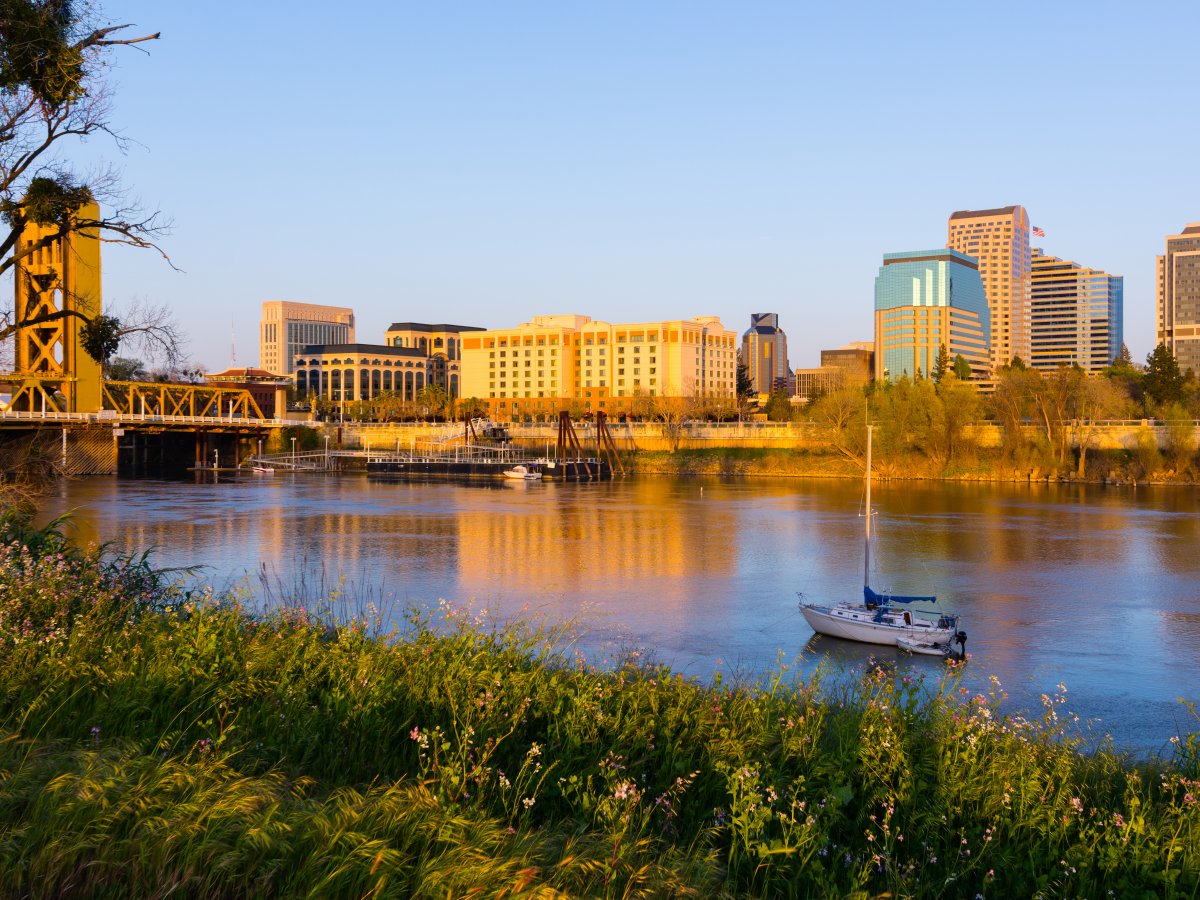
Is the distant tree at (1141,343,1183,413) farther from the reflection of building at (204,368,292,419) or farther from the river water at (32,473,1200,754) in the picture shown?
the reflection of building at (204,368,292,419)

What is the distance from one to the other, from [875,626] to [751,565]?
13401 mm

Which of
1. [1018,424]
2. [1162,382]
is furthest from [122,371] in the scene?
[1162,382]

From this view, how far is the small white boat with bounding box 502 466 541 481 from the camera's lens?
95812 millimetres

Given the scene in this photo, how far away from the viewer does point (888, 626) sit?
24797 mm

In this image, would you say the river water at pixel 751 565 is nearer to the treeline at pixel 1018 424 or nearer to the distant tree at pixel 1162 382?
the treeline at pixel 1018 424

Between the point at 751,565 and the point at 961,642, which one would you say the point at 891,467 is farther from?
the point at 961,642

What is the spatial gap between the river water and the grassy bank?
798 centimetres

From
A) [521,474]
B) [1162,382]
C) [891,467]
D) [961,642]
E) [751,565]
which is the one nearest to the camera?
[961,642]

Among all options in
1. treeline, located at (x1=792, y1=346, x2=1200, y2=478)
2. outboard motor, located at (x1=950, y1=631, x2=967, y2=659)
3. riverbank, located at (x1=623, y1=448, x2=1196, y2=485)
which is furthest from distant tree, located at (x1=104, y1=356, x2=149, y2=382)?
outboard motor, located at (x1=950, y1=631, x2=967, y2=659)

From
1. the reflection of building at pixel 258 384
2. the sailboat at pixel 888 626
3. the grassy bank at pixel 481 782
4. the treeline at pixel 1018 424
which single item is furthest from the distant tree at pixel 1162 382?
the reflection of building at pixel 258 384

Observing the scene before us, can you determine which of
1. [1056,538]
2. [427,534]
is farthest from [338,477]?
[1056,538]

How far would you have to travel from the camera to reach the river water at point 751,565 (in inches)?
883

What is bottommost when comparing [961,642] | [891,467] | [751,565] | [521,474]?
[751,565]

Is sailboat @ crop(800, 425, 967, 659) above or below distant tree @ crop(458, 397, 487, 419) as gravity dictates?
below
